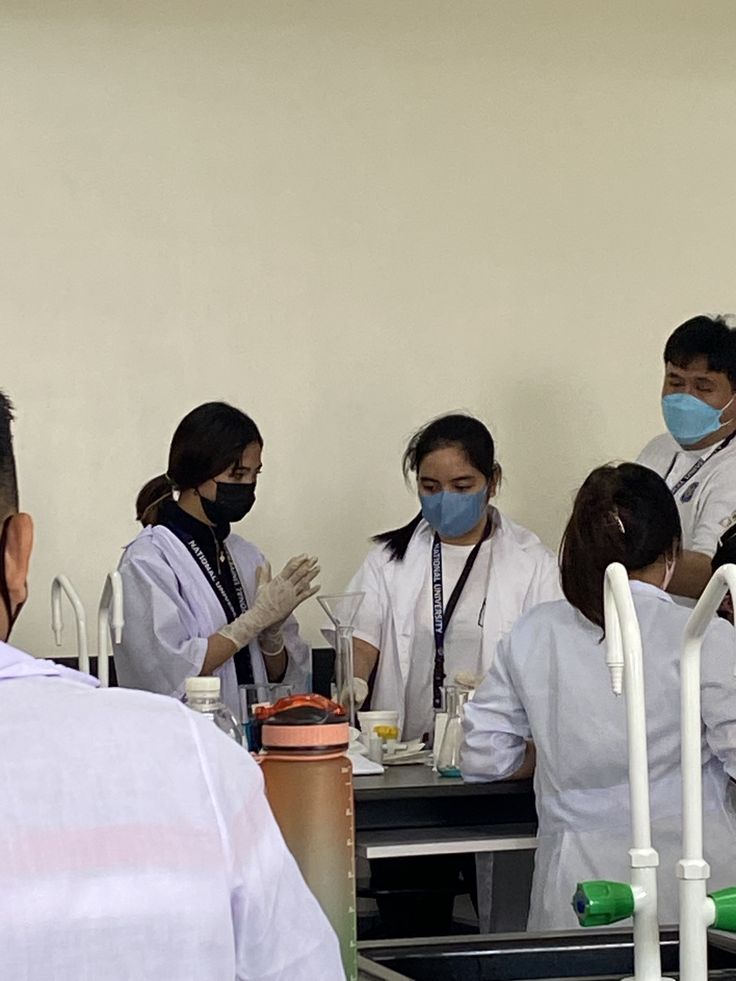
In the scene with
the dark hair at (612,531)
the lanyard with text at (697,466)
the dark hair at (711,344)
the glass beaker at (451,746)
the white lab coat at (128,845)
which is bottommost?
the glass beaker at (451,746)

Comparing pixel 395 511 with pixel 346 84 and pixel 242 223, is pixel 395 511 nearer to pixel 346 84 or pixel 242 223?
pixel 242 223

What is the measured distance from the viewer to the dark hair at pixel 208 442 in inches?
142

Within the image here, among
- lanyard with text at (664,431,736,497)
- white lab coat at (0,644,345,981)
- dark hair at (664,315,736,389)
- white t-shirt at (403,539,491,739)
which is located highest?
dark hair at (664,315,736,389)

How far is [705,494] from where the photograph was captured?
375cm

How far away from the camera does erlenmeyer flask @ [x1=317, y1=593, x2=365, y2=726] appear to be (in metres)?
3.33

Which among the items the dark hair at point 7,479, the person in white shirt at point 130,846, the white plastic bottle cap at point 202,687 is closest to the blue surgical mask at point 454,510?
the white plastic bottle cap at point 202,687

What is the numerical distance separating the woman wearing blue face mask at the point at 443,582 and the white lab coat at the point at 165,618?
369mm

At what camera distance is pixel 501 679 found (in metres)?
2.75

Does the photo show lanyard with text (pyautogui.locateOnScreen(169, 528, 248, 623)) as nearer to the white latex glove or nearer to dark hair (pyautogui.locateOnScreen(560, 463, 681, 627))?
the white latex glove

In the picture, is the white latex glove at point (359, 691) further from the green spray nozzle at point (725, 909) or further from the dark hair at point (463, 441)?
the green spray nozzle at point (725, 909)

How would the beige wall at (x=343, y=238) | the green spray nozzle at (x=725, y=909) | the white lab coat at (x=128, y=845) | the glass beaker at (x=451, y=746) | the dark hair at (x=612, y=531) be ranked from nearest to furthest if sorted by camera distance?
the white lab coat at (x=128, y=845) → the green spray nozzle at (x=725, y=909) → the dark hair at (x=612, y=531) → the glass beaker at (x=451, y=746) → the beige wall at (x=343, y=238)

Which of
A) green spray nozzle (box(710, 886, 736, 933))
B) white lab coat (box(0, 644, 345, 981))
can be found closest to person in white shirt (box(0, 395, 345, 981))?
white lab coat (box(0, 644, 345, 981))

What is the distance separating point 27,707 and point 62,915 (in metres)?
0.12

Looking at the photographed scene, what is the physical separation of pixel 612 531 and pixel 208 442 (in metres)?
1.34
